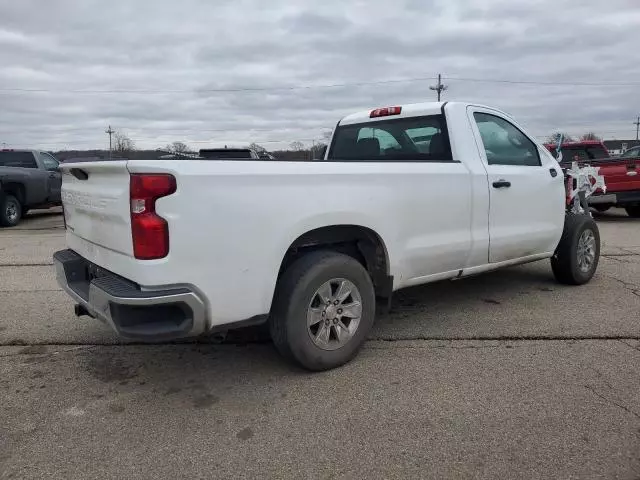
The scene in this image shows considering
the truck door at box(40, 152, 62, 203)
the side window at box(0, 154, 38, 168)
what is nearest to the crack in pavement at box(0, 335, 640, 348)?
the truck door at box(40, 152, 62, 203)

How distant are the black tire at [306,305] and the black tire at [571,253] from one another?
3079mm

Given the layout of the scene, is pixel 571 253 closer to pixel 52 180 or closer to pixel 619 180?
pixel 619 180

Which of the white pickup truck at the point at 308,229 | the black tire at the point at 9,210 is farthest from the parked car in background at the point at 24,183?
the white pickup truck at the point at 308,229

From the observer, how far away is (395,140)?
16.9 ft

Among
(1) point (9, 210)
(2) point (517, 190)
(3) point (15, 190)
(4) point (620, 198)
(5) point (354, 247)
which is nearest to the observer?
(5) point (354, 247)

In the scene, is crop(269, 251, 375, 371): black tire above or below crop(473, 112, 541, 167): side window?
below

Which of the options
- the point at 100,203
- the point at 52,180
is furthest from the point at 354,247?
the point at 52,180

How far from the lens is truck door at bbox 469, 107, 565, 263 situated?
4855mm

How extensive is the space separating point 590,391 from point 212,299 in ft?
7.88

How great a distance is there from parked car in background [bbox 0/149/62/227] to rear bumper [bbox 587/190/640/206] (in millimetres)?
13376

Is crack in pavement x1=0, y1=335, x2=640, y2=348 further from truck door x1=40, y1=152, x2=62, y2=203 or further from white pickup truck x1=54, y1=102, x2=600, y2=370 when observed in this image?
truck door x1=40, y1=152, x2=62, y2=203

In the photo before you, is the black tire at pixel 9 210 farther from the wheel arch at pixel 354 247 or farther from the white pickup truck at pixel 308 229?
the wheel arch at pixel 354 247

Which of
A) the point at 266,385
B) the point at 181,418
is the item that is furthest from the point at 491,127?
the point at 181,418

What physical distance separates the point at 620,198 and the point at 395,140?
933 cm
